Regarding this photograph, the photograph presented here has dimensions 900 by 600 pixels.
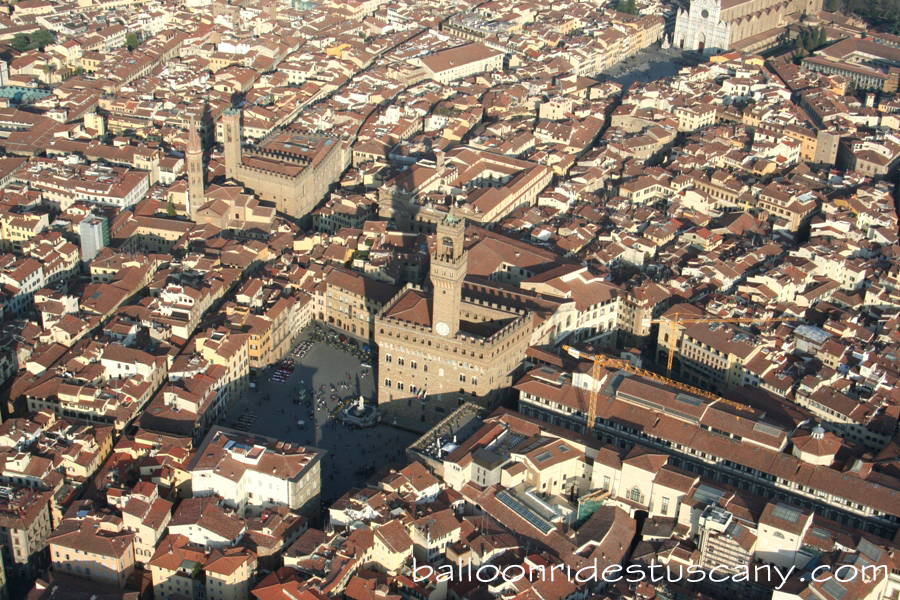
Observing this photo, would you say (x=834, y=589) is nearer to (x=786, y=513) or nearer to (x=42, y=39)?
(x=786, y=513)

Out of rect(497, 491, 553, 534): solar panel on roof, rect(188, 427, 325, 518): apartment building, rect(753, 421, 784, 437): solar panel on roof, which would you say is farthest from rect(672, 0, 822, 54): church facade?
rect(188, 427, 325, 518): apartment building

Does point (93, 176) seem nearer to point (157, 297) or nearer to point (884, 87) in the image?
point (157, 297)

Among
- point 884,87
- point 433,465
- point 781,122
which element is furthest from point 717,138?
point 433,465

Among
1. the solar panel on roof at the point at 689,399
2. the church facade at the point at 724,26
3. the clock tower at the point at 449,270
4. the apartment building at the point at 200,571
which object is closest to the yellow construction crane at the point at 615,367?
the solar panel on roof at the point at 689,399

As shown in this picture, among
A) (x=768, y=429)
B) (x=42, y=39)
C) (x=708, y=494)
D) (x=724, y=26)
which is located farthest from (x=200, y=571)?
(x=724, y=26)

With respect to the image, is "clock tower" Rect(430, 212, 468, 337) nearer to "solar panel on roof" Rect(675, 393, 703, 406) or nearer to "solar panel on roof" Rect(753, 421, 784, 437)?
"solar panel on roof" Rect(675, 393, 703, 406)

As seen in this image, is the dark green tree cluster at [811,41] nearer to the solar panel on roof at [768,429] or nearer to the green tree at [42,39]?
the solar panel on roof at [768,429]
